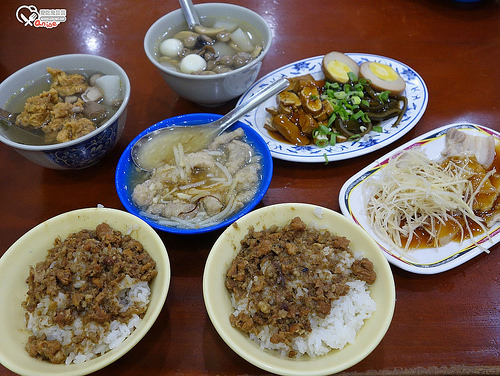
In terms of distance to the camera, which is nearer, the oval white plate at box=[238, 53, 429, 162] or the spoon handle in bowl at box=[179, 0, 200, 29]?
the oval white plate at box=[238, 53, 429, 162]

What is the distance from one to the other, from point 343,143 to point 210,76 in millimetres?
852

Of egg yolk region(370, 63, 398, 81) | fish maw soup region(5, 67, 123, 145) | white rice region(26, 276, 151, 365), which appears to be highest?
egg yolk region(370, 63, 398, 81)

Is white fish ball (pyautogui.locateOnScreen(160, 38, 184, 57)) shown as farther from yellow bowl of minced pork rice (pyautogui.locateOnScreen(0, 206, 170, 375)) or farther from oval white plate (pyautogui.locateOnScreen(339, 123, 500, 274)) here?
oval white plate (pyautogui.locateOnScreen(339, 123, 500, 274))

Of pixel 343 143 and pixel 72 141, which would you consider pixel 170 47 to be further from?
pixel 343 143

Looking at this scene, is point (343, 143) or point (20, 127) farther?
point (343, 143)

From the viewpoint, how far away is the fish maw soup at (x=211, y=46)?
2.17 m

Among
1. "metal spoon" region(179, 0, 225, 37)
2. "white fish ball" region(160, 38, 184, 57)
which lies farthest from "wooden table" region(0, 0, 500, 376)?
"metal spoon" region(179, 0, 225, 37)

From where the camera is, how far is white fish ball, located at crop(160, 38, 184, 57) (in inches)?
88.4

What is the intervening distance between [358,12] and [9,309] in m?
3.19

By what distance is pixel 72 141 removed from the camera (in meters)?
1.70

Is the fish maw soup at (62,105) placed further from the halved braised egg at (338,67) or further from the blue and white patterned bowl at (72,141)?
the halved braised egg at (338,67)

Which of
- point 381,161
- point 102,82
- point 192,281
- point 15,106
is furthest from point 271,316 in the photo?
point 15,106

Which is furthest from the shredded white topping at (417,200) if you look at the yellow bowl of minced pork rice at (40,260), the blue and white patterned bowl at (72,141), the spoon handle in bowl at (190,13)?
the spoon handle in bowl at (190,13)

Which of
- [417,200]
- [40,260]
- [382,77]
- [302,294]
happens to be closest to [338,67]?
[382,77]
